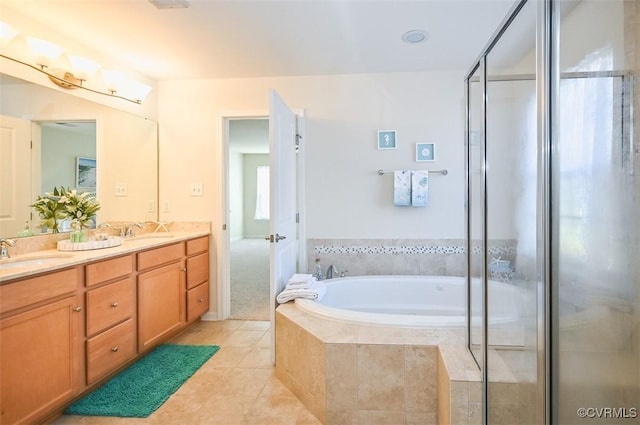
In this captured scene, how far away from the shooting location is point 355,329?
189cm

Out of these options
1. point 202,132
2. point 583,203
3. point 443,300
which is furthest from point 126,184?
point 583,203

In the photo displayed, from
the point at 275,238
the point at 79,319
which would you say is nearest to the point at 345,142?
the point at 275,238

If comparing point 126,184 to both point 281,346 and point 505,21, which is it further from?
point 505,21

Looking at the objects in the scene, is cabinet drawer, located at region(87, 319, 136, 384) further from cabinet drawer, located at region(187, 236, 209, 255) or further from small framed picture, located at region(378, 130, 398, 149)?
small framed picture, located at region(378, 130, 398, 149)

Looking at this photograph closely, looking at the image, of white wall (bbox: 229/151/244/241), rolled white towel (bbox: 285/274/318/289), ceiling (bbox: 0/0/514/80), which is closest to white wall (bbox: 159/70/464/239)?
ceiling (bbox: 0/0/514/80)

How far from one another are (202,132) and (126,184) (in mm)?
840

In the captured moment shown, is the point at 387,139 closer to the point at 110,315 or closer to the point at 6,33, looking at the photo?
the point at 110,315

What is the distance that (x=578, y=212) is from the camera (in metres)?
0.91

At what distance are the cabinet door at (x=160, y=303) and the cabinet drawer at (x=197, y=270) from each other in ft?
0.34

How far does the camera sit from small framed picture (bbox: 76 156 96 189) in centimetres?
251

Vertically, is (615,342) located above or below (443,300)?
above

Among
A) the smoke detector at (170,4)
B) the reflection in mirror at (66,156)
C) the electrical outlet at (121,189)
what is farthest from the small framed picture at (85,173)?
the smoke detector at (170,4)

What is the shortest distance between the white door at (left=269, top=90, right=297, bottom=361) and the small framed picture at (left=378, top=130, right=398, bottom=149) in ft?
2.58

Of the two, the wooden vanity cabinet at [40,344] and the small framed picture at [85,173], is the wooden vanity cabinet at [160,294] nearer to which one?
the wooden vanity cabinet at [40,344]
